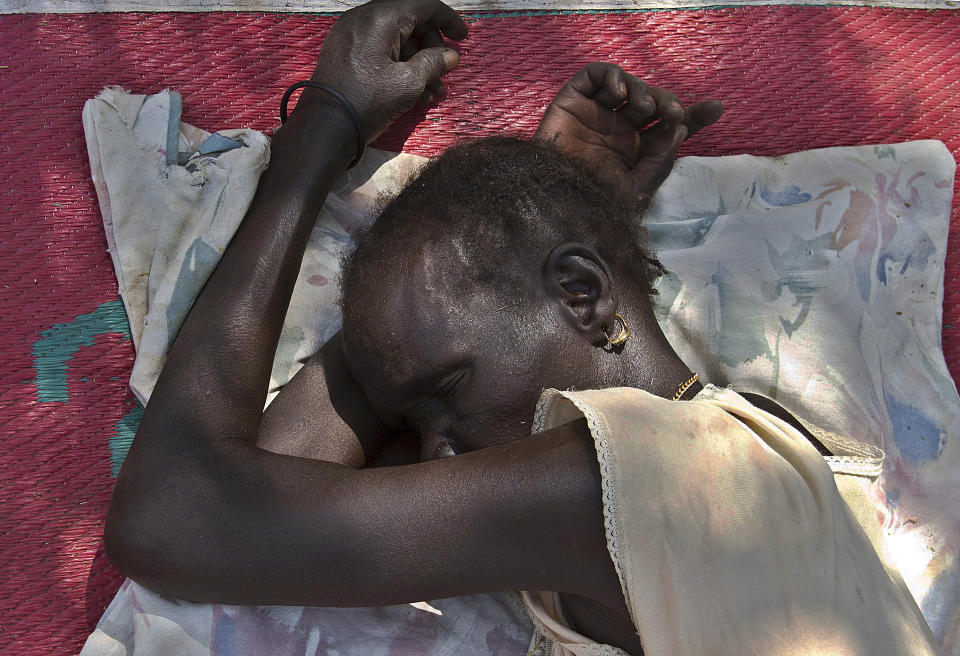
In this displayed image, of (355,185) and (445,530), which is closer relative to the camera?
(445,530)

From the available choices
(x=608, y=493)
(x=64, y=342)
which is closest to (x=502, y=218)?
(x=608, y=493)

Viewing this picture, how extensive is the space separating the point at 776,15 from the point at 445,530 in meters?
1.60

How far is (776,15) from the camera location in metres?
1.95

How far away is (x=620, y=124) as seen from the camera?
5.68ft

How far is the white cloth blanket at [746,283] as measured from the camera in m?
1.45

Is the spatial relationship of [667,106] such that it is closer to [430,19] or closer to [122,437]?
[430,19]

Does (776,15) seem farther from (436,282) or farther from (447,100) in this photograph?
(436,282)

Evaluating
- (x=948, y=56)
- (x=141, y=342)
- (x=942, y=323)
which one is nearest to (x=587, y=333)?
(x=141, y=342)

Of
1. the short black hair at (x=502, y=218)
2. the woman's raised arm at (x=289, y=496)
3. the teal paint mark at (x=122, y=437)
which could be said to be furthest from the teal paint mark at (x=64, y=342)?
the short black hair at (x=502, y=218)

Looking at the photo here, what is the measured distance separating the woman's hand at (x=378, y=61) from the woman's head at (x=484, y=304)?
359mm

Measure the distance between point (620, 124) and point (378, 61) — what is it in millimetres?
548

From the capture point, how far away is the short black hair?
4.02 ft

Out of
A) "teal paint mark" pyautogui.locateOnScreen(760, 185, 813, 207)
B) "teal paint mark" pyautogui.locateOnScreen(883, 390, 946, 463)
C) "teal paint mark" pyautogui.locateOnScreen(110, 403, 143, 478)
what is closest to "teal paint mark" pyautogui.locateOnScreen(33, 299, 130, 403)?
"teal paint mark" pyautogui.locateOnScreen(110, 403, 143, 478)

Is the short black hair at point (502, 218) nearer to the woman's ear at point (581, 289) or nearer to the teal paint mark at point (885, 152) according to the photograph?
the woman's ear at point (581, 289)
